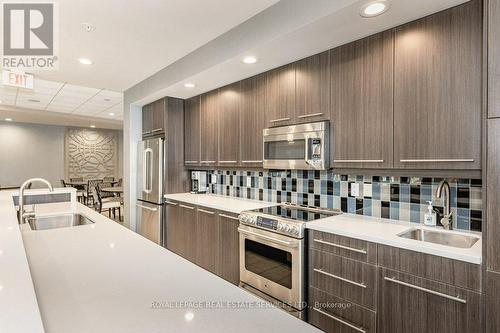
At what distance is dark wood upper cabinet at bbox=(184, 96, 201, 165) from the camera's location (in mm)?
3557

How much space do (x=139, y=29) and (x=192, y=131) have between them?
1.54m

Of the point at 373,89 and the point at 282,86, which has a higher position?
the point at 282,86

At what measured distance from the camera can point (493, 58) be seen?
1.25 metres

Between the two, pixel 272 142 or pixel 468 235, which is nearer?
pixel 468 235

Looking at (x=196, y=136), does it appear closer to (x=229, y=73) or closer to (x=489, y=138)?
(x=229, y=73)

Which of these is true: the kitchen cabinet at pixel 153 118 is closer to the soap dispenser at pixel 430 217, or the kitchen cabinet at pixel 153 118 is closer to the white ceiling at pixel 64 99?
the white ceiling at pixel 64 99

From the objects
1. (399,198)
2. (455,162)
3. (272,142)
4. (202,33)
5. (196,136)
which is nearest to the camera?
(455,162)

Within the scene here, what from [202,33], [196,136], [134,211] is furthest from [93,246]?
[134,211]

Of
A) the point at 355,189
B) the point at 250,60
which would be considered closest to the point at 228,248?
the point at 355,189

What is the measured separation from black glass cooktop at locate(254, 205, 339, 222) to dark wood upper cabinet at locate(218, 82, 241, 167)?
2.42 feet

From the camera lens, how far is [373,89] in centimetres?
189

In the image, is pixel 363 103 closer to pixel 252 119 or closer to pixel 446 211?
pixel 446 211

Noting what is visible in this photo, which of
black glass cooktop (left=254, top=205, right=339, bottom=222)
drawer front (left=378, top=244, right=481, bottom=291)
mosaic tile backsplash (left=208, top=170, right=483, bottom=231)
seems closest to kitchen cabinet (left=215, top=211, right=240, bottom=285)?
black glass cooktop (left=254, top=205, right=339, bottom=222)

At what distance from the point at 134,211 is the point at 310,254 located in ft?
10.4
